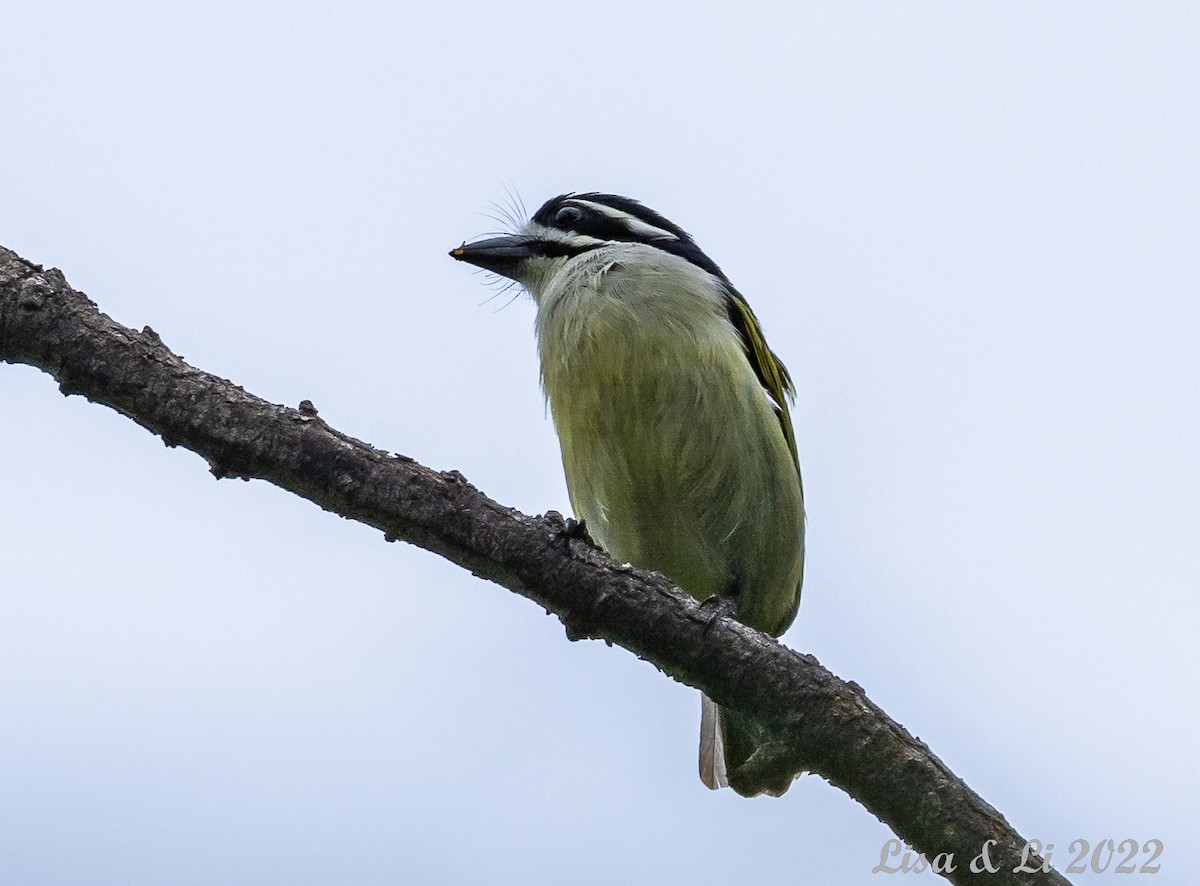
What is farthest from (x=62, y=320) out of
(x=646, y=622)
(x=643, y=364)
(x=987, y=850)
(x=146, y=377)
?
(x=987, y=850)

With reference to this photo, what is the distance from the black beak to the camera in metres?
6.39

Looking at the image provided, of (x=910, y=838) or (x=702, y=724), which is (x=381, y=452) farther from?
(x=702, y=724)

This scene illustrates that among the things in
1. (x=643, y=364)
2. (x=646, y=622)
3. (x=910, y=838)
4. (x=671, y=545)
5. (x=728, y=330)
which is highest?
(x=728, y=330)

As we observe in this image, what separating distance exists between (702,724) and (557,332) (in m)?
1.85

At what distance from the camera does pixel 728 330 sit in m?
5.76

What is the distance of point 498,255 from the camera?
642 cm

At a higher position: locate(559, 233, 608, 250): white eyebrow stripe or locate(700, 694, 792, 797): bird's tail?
locate(559, 233, 608, 250): white eyebrow stripe

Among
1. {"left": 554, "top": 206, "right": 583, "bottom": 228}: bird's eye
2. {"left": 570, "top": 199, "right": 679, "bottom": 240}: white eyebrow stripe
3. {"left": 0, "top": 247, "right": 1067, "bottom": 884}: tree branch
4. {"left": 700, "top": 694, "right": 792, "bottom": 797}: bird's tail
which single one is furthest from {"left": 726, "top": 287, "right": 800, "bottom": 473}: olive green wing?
{"left": 0, "top": 247, "right": 1067, "bottom": 884}: tree branch

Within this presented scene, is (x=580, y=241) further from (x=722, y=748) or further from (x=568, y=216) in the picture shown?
(x=722, y=748)

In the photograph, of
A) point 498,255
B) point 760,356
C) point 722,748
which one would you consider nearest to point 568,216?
point 498,255

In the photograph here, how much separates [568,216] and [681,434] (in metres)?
1.65

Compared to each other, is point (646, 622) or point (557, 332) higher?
point (557, 332)

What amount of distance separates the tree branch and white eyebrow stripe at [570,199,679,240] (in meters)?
2.85

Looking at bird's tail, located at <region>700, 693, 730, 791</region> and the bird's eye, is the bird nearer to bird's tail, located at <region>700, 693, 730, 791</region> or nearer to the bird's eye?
bird's tail, located at <region>700, 693, 730, 791</region>
